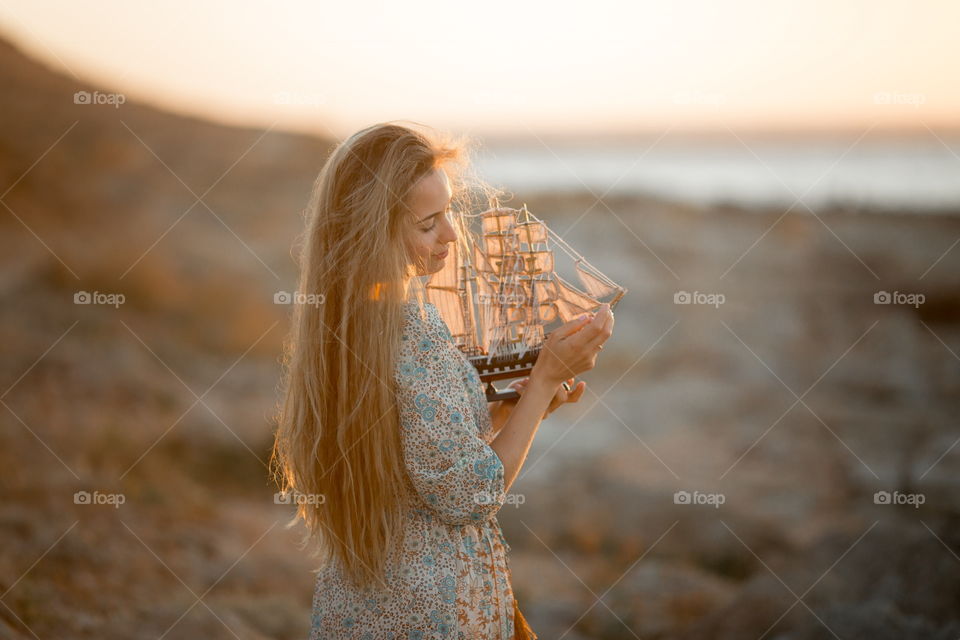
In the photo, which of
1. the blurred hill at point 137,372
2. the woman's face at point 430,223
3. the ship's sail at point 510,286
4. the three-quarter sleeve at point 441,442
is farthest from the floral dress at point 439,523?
the blurred hill at point 137,372

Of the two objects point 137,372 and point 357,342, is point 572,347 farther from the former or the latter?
point 137,372

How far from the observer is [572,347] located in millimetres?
2564

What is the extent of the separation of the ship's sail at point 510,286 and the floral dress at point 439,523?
270mm

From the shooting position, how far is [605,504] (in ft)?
29.7

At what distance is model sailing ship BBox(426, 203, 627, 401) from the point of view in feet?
9.10

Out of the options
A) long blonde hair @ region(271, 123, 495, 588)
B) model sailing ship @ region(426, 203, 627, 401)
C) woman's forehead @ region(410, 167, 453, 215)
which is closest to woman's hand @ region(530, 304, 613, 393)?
model sailing ship @ region(426, 203, 627, 401)

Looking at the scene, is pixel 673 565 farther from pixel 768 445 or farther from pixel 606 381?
pixel 606 381

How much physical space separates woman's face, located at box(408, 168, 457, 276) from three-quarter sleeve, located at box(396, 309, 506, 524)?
0.26 meters

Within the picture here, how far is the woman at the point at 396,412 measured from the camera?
242cm

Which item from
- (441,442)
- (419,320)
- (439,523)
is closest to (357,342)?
(419,320)

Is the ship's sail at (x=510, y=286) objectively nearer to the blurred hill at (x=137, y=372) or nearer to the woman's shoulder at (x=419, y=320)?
the woman's shoulder at (x=419, y=320)

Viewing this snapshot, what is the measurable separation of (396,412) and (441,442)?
179mm

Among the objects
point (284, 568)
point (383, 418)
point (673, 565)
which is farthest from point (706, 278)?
point (383, 418)

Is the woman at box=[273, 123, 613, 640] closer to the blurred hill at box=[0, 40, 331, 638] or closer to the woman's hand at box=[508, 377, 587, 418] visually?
the woman's hand at box=[508, 377, 587, 418]
